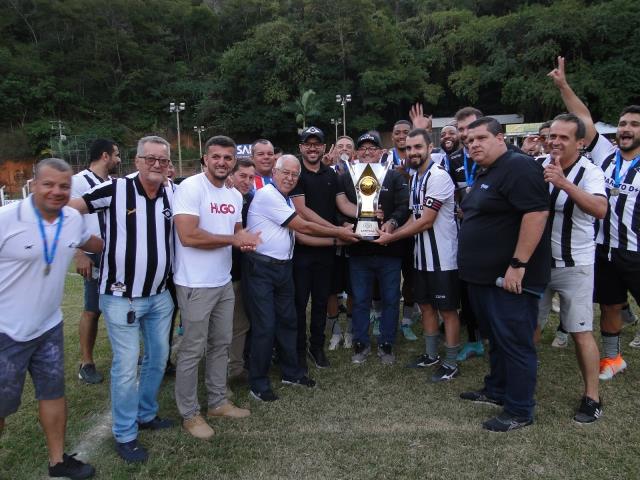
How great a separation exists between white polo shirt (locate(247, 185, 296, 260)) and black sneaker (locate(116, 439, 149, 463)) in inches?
68.6

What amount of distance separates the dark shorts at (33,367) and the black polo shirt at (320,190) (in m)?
2.38

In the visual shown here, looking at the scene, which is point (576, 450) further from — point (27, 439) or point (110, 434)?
point (27, 439)

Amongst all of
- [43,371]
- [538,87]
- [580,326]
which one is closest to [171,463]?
[43,371]

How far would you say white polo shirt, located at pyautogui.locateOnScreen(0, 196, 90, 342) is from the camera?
106 inches

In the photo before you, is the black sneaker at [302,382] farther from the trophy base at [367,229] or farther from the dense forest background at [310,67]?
the dense forest background at [310,67]

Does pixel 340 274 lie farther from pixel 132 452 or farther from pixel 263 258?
pixel 132 452

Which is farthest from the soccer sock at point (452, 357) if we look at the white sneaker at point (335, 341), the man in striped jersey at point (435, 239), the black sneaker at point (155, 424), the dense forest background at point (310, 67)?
the dense forest background at point (310, 67)

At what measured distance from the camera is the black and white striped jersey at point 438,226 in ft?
14.3

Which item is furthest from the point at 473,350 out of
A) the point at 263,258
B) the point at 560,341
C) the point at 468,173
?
the point at 263,258

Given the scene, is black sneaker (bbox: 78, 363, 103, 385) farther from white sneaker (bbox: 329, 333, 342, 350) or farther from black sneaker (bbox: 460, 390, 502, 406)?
black sneaker (bbox: 460, 390, 502, 406)

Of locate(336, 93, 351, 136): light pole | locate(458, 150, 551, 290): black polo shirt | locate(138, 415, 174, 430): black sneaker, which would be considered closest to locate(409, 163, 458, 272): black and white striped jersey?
locate(458, 150, 551, 290): black polo shirt

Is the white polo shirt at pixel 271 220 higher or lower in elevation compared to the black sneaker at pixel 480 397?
higher

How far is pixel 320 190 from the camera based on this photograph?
4660 millimetres

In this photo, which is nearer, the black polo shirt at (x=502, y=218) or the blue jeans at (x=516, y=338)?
the black polo shirt at (x=502, y=218)
